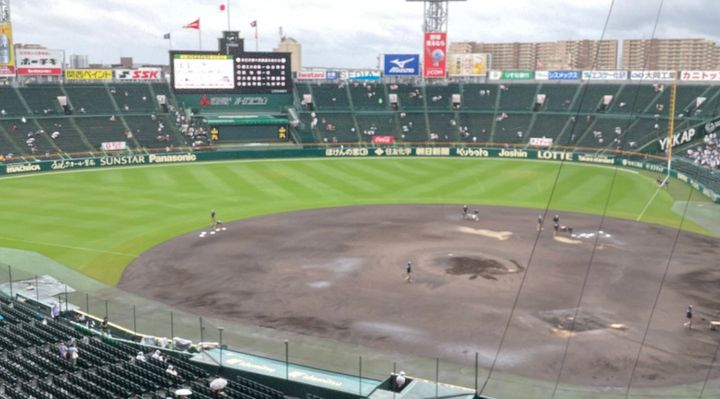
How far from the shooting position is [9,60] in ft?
274

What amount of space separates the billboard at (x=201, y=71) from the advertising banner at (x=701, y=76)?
63141 mm

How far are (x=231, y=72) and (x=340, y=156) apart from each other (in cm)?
1982

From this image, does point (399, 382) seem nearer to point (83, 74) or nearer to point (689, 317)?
point (689, 317)

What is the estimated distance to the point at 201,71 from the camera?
88312mm

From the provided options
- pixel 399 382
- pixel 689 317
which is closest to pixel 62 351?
pixel 399 382

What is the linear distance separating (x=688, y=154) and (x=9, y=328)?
68844 millimetres

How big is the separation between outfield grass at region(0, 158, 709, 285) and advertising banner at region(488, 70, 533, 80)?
→ 25136mm

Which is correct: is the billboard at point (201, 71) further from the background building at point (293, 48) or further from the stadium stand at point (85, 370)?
the background building at point (293, 48)

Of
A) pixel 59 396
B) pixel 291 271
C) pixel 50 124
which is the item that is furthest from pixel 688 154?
pixel 50 124

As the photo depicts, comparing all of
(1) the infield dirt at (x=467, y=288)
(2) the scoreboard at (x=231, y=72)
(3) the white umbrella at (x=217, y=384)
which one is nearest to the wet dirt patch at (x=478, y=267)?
(1) the infield dirt at (x=467, y=288)

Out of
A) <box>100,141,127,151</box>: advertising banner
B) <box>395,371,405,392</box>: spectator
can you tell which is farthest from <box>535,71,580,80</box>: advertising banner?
Result: <box>395,371,405,392</box>: spectator

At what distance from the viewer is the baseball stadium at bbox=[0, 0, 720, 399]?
23281 mm

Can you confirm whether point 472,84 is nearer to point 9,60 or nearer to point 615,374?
point 9,60

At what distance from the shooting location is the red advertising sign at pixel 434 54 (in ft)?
316
